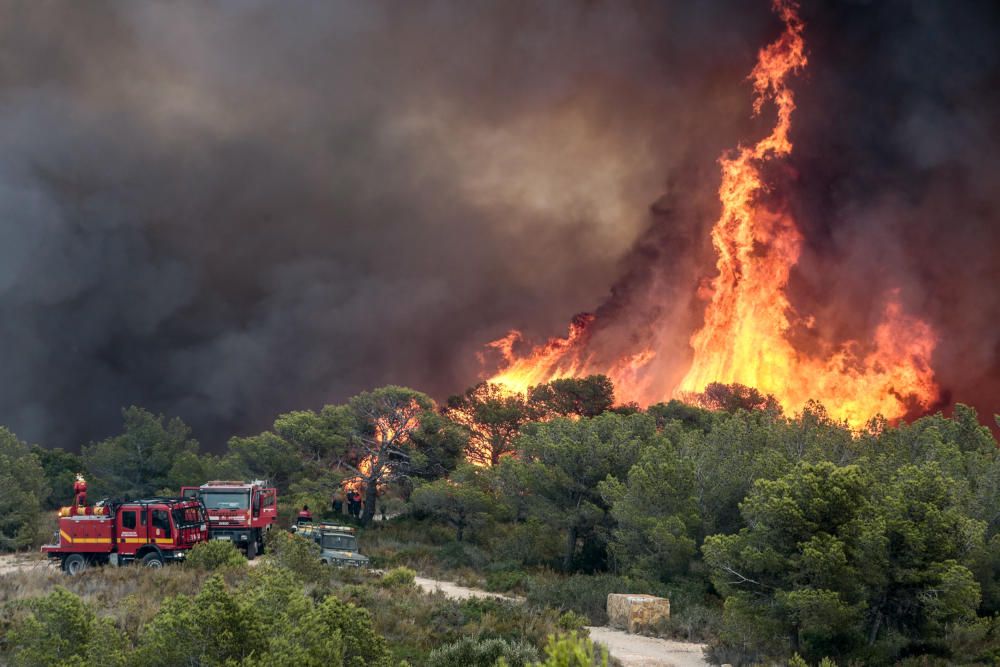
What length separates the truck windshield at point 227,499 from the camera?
1425 inches

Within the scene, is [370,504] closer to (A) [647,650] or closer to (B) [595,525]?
(B) [595,525]

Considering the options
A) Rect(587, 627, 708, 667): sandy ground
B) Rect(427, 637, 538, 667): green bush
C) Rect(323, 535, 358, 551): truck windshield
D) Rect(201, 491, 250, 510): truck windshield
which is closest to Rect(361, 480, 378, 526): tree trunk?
Rect(323, 535, 358, 551): truck windshield

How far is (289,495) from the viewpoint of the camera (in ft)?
165

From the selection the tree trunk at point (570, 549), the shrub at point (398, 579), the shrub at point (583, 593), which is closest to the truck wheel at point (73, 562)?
the shrub at point (398, 579)

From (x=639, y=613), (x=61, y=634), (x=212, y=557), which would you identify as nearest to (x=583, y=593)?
(x=639, y=613)

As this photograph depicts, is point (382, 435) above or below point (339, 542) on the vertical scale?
above

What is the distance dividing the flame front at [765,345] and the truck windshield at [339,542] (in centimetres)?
3992

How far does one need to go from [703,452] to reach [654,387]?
4704cm

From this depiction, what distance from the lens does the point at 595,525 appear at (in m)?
36.2

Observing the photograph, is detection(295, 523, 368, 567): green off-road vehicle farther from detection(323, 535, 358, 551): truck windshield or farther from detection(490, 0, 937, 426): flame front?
detection(490, 0, 937, 426): flame front

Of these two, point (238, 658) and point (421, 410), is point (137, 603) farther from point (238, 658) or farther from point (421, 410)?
point (421, 410)

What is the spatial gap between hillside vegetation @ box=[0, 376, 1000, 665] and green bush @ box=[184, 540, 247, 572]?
0.54 feet

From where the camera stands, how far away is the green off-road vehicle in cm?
3450

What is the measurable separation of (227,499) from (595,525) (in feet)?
52.9
